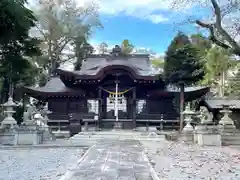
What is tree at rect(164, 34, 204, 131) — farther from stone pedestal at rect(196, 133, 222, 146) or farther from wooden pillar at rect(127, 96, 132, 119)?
wooden pillar at rect(127, 96, 132, 119)

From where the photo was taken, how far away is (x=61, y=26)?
93.7 ft

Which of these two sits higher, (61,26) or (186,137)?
(61,26)

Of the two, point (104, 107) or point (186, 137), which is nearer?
point (186, 137)

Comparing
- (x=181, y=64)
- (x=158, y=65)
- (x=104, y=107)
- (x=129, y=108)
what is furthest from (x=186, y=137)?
(x=158, y=65)

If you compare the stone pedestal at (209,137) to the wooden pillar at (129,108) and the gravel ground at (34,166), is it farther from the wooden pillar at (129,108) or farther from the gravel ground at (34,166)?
the wooden pillar at (129,108)

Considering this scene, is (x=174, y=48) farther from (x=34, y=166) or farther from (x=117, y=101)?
(x=34, y=166)

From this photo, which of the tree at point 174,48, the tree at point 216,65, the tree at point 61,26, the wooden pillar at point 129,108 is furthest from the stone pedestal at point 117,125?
the tree at point 61,26

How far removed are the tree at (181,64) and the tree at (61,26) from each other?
16.9 metres

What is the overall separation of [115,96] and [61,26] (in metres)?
14.2

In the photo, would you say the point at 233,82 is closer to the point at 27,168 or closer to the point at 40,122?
the point at 40,122

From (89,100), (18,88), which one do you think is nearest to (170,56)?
(89,100)

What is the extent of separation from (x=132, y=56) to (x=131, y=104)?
4.97m

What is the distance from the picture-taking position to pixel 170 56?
14.1 metres

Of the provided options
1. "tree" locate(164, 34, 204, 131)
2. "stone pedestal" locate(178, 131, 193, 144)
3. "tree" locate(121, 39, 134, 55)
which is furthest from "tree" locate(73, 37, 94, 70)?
"stone pedestal" locate(178, 131, 193, 144)
